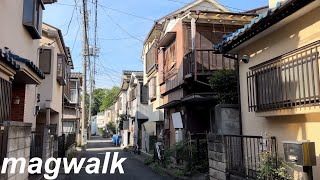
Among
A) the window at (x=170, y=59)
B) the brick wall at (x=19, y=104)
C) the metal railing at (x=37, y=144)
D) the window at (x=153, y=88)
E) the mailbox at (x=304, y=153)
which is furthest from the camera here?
the window at (x=153, y=88)

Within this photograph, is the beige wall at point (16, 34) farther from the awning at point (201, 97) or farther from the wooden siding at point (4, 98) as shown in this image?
the awning at point (201, 97)

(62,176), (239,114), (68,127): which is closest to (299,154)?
(239,114)

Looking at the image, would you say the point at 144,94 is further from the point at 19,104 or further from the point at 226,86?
the point at 226,86

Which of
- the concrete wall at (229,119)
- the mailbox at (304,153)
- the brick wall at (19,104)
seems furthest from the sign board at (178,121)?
the mailbox at (304,153)

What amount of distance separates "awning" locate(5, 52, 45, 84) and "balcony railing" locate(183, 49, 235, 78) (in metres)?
7.26

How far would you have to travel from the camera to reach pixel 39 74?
457 inches

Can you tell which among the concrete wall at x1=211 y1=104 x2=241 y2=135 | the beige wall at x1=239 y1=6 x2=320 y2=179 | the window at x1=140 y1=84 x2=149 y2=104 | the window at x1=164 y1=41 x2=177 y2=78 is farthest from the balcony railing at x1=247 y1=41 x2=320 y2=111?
the window at x1=140 y1=84 x2=149 y2=104

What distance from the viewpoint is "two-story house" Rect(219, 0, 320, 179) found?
23.2 ft

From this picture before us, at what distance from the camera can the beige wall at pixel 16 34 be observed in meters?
9.73

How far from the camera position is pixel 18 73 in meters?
10.2

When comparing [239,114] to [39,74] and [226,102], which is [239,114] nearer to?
[226,102]

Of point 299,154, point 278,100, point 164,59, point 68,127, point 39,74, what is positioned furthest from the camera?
point 68,127

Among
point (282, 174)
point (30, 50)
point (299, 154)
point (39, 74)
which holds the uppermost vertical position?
point (30, 50)

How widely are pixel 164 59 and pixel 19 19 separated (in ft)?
40.3
